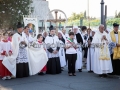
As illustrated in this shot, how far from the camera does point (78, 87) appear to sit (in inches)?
322

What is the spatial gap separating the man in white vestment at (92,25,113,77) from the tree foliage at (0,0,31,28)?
71.8 feet

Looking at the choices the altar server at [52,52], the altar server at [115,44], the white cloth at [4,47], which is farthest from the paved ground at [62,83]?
the white cloth at [4,47]

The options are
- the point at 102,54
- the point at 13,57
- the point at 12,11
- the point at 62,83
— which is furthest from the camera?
the point at 12,11

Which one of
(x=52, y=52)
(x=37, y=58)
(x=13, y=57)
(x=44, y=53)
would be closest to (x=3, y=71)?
(x=13, y=57)

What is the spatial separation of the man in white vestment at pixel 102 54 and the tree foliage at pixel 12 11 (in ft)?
71.8

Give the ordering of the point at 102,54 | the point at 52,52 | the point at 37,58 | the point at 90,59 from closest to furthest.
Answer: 1. the point at 102,54
2. the point at 37,58
3. the point at 52,52
4. the point at 90,59

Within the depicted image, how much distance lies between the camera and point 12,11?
103 ft

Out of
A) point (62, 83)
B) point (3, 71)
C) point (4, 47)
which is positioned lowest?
point (62, 83)

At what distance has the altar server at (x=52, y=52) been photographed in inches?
428

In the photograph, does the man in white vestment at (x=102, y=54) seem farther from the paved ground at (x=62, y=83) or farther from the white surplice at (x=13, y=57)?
the white surplice at (x=13, y=57)

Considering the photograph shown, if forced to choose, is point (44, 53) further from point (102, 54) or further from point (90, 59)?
point (102, 54)

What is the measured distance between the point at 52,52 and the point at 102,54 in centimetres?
219

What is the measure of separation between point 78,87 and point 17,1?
24.2 m

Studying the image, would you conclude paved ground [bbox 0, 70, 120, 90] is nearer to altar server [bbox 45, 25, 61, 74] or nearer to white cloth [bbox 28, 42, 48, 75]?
white cloth [bbox 28, 42, 48, 75]
